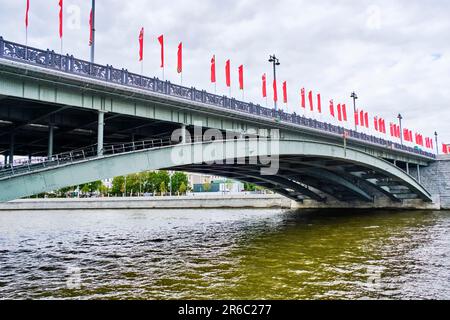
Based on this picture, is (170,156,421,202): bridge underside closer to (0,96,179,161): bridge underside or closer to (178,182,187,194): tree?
(0,96,179,161): bridge underside

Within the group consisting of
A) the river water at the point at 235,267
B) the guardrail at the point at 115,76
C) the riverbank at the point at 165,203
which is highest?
the guardrail at the point at 115,76

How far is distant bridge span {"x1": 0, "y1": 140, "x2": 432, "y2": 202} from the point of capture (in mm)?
14195

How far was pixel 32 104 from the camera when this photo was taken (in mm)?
16453

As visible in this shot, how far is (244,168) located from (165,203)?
34.7 metres

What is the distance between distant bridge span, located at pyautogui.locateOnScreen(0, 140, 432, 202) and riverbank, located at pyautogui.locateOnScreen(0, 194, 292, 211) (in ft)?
23.4

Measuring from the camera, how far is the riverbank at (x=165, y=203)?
62312mm

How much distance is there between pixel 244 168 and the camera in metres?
36.8

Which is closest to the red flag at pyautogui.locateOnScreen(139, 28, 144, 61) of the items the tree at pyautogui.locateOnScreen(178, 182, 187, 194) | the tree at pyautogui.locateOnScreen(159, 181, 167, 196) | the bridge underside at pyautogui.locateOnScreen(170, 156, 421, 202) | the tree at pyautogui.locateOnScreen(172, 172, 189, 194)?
the bridge underside at pyautogui.locateOnScreen(170, 156, 421, 202)

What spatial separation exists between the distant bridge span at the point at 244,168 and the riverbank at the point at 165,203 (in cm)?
713

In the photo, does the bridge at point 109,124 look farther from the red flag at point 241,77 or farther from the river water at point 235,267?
the red flag at point 241,77

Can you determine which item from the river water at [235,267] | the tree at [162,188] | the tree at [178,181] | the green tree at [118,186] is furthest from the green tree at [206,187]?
the river water at [235,267]

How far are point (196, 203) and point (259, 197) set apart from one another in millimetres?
11749
